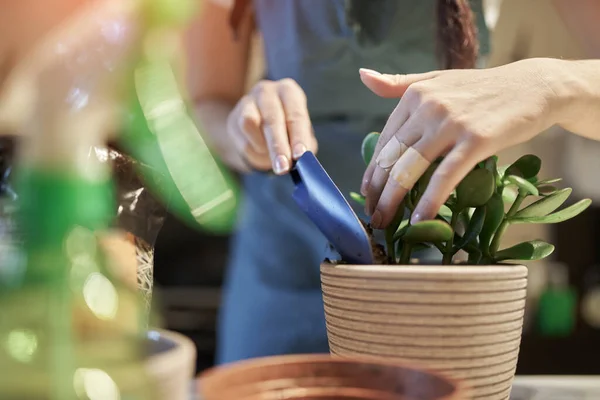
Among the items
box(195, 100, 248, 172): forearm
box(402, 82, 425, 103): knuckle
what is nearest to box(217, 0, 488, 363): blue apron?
box(195, 100, 248, 172): forearm

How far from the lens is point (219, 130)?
2.16 feet

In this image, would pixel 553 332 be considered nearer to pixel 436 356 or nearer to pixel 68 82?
pixel 436 356

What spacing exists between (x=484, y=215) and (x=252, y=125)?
0.21 meters

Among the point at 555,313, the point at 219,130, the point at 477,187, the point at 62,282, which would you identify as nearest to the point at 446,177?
Result: the point at 477,187

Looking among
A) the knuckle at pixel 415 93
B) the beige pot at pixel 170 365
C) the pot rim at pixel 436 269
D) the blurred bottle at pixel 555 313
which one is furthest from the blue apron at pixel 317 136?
the blurred bottle at pixel 555 313

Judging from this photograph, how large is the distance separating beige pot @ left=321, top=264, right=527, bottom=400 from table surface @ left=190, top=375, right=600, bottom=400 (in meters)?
0.10

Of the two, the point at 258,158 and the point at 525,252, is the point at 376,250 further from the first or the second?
the point at 258,158

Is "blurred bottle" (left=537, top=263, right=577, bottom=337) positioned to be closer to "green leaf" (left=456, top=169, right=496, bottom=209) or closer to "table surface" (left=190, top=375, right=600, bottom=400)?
"table surface" (left=190, top=375, right=600, bottom=400)

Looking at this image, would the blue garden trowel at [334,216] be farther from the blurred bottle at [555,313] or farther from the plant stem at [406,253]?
the blurred bottle at [555,313]

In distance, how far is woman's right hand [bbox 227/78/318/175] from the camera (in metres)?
0.44

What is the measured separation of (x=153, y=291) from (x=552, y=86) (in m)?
0.28

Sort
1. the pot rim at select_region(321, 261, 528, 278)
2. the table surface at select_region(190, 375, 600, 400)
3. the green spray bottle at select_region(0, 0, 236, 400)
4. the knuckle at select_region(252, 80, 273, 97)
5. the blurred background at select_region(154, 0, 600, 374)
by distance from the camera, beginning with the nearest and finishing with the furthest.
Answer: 1. the green spray bottle at select_region(0, 0, 236, 400)
2. the pot rim at select_region(321, 261, 528, 278)
3. the table surface at select_region(190, 375, 600, 400)
4. the knuckle at select_region(252, 80, 273, 97)
5. the blurred background at select_region(154, 0, 600, 374)

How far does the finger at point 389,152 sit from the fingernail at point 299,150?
6 cm

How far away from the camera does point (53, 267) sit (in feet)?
0.59
